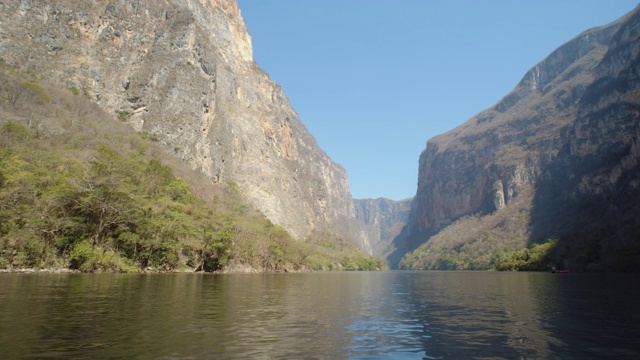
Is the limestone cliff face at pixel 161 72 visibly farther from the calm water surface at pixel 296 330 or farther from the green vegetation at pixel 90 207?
the calm water surface at pixel 296 330

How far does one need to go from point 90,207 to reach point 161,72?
89164 millimetres

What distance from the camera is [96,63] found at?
11819cm

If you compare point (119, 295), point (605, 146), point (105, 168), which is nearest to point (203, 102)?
point (105, 168)

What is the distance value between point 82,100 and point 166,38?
4158 cm

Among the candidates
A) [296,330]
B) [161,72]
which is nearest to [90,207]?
[296,330]

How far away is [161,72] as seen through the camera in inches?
5098

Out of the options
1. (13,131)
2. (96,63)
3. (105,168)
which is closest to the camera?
(105,168)

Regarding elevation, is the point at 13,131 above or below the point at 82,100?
below

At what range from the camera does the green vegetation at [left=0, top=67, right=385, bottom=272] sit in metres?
45.4

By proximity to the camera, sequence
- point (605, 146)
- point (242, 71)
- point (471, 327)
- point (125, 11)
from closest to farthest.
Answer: point (471, 327) < point (125, 11) < point (605, 146) < point (242, 71)

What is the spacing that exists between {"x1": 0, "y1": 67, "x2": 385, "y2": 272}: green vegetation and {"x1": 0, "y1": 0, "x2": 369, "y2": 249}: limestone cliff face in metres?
14.6

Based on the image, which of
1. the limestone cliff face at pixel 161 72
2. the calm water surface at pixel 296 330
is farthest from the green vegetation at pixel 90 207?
the calm water surface at pixel 296 330

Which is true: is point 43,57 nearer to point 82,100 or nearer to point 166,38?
point 82,100

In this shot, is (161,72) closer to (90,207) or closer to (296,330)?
(90,207)
